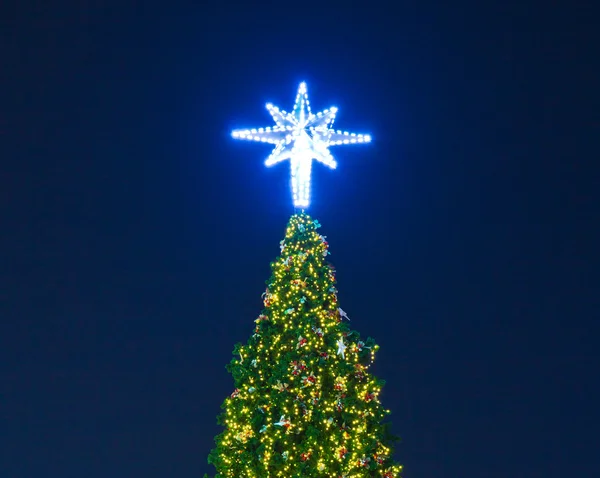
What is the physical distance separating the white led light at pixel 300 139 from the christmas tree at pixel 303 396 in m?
1.17

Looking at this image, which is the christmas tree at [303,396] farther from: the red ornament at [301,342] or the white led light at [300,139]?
the white led light at [300,139]

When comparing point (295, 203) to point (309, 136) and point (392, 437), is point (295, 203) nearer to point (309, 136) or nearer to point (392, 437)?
point (309, 136)

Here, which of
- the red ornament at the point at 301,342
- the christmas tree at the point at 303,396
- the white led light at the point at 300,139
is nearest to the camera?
the christmas tree at the point at 303,396

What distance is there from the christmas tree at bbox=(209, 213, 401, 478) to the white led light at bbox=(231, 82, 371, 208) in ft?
3.83

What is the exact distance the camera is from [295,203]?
8.65 metres

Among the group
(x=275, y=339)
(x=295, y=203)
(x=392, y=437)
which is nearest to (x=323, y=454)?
(x=392, y=437)

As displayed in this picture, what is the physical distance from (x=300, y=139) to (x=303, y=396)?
341 centimetres

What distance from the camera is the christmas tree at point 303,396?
23.1 feet

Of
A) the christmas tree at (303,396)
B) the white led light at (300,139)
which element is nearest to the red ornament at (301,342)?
the christmas tree at (303,396)

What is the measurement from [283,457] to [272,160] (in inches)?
151

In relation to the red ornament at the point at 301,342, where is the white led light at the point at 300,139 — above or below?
above

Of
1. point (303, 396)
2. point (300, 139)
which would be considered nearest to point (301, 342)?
point (303, 396)

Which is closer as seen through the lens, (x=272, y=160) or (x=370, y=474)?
(x=370, y=474)

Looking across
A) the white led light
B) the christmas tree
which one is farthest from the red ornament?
the white led light
